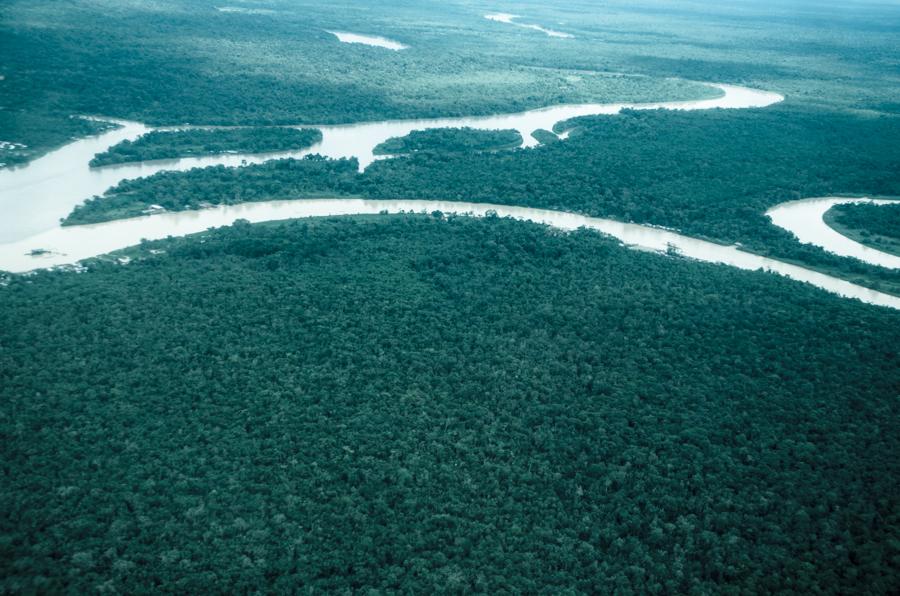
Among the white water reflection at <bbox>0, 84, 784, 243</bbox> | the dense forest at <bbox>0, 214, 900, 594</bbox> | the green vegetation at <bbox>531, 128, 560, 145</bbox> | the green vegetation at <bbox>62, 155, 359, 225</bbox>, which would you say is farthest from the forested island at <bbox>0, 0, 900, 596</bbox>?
the green vegetation at <bbox>531, 128, 560, 145</bbox>

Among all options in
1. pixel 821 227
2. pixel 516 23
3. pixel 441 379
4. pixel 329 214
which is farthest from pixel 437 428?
pixel 516 23

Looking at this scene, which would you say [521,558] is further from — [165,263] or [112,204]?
[112,204]

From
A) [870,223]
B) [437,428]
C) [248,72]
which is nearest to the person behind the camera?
[437,428]

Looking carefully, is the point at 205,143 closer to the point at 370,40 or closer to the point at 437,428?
the point at 437,428

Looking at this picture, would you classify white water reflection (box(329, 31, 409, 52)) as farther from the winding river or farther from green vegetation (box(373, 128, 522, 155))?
the winding river

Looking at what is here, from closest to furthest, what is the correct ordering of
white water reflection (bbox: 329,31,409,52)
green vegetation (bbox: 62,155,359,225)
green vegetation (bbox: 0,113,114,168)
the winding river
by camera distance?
the winding river, green vegetation (bbox: 62,155,359,225), green vegetation (bbox: 0,113,114,168), white water reflection (bbox: 329,31,409,52)

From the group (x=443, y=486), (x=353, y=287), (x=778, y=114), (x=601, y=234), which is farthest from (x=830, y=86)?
(x=443, y=486)
